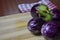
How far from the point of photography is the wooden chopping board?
0.54 m

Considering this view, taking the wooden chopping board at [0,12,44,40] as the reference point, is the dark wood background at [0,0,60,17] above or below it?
above

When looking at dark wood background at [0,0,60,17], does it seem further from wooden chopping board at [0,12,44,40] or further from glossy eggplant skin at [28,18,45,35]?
glossy eggplant skin at [28,18,45,35]

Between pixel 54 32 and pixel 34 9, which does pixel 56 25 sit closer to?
→ pixel 54 32

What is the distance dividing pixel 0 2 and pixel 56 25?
23.0 inches

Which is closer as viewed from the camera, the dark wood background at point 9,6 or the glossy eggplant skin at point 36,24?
the glossy eggplant skin at point 36,24

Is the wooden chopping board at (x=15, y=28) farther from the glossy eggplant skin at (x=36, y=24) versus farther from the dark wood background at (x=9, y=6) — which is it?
the dark wood background at (x=9, y=6)

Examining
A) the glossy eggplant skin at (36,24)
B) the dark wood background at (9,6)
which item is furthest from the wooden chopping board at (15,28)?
the dark wood background at (9,6)

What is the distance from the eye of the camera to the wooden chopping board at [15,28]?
54 cm

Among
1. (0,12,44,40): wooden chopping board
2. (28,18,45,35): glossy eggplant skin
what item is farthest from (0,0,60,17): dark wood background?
(28,18,45,35): glossy eggplant skin

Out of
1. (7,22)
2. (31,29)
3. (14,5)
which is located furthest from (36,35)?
(14,5)

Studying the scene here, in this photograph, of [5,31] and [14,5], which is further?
[14,5]

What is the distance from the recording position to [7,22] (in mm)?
634

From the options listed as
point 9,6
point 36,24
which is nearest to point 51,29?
point 36,24

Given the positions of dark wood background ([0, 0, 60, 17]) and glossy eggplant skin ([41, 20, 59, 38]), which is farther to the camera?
dark wood background ([0, 0, 60, 17])
